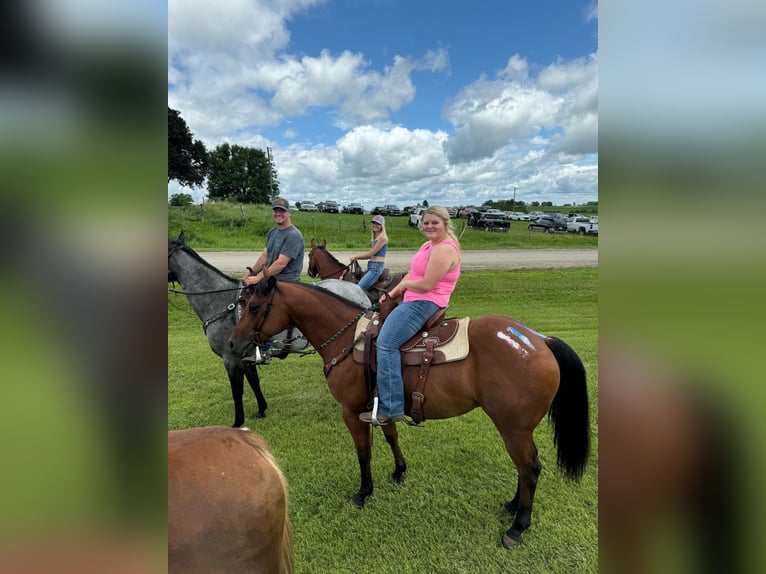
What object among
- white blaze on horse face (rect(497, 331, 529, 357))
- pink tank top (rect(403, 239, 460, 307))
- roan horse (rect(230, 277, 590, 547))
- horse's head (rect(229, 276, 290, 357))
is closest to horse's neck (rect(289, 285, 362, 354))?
roan horse (rect(230, 277, 590, 547))

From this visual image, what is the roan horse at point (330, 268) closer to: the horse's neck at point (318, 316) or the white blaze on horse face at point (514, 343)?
the horse's neck at point (318, 316)

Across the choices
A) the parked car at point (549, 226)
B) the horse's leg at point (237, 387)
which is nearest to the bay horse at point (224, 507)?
the horse's leg at point (237, 387)

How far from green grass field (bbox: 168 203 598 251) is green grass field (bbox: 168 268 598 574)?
12807mm

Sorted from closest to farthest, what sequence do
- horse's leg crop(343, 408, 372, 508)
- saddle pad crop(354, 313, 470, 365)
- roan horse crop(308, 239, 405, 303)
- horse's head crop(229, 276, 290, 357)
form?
1. saddle pad crop(354, 313, 470, 365)
2. horse's leg crop(343, 408, 372, 508)
3. horse's head crop(229, 276, 290, 357)
4. roan horse crop(308, 239, 405, 303)

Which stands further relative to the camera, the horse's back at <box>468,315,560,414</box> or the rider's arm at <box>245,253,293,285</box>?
the rider's arm at <box>245,253,293,285</box>

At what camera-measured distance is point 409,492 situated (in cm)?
334

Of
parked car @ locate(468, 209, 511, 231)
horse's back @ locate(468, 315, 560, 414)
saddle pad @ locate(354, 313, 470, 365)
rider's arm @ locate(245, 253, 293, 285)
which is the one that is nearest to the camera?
horse's back @ locate(468, 315, 560, 414)

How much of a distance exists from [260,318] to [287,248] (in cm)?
149

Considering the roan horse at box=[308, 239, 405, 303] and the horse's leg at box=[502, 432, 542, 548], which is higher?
the roan horse at box=[308, 239, 405, 303]

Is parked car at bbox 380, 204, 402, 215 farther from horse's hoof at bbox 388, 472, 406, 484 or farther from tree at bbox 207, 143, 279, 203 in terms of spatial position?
horse's hoof at bbox 388, 472, 406, 484

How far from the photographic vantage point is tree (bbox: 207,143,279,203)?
1278 inches
